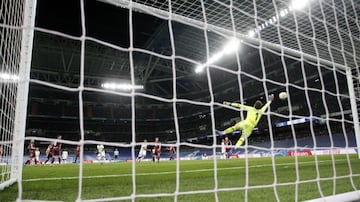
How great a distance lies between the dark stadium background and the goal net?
93 mm

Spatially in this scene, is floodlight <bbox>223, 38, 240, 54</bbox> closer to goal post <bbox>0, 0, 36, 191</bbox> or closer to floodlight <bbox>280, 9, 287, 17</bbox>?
floodlight <bbox>280, 9, 287, 17</bbox>

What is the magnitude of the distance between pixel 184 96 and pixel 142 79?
6.38 meters

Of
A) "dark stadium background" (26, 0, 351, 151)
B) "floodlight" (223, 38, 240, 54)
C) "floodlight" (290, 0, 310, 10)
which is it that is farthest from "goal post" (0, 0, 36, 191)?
"dark stadium background" (26, 0, 351, 151)

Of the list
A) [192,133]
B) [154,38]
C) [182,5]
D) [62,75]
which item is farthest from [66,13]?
[192,133]

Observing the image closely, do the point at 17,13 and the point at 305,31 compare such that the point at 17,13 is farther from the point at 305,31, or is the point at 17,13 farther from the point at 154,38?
the point at 154,38

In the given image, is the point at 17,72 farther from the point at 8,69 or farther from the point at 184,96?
the point at 184,96

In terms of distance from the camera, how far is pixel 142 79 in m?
21.3

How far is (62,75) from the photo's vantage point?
65.9 ft

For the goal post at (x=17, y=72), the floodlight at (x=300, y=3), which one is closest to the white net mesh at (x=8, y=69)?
the goal post at (x=17, y=72)

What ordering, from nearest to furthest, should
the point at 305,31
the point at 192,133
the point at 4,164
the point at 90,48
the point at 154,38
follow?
the point at 4,164 → the point at 305,31 → the point at 154,38 → the point at 90,48 → the point at 192,133

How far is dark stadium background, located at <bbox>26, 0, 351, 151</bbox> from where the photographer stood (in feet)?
45.4

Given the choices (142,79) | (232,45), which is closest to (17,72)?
(232,45)

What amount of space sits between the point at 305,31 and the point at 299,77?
15.3 meters

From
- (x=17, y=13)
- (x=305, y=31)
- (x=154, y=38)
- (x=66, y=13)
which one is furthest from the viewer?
(x=154, y=38)
